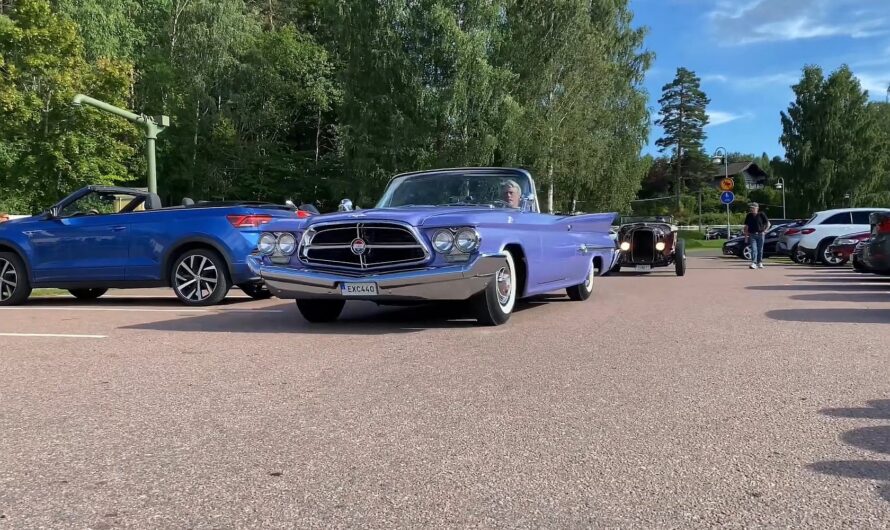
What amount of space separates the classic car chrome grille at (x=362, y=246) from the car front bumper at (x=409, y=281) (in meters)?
0.12

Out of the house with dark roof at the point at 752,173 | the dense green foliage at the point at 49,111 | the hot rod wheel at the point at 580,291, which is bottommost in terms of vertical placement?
the hot rod wheel at the point at 580,291

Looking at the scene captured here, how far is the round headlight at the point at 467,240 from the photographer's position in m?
6.62

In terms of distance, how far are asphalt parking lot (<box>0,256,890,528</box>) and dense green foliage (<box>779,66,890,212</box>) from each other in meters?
59.6

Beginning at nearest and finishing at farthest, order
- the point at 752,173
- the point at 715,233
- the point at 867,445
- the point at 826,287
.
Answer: the point at 867,445, the point at 826,287, the point at 715,233, the point at 752,173

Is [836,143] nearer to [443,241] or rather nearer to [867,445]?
[443,241]

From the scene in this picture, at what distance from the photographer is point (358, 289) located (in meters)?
6.84

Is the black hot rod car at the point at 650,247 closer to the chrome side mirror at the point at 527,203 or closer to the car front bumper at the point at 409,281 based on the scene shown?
the chrome side mirror at the point at 527,203

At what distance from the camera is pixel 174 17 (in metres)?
43.6

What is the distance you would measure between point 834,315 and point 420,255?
16.6 feet

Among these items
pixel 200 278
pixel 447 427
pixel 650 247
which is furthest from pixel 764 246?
pixel 447 427

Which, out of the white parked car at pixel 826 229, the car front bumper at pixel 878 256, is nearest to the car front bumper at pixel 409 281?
the car front bumper at pixel 878 256

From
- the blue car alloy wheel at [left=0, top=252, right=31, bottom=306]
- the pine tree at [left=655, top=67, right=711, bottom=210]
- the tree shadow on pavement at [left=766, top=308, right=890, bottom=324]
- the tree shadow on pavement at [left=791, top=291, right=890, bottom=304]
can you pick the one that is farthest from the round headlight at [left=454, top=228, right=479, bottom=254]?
the pine tree at [left=655, top=67, right=711, bottom=210]

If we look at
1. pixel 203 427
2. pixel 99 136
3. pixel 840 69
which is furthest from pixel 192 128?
pixel 840 69

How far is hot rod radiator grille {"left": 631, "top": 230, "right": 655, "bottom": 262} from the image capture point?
664 inches
